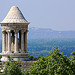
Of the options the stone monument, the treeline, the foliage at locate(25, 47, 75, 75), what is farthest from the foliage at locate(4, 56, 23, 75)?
the stone monument

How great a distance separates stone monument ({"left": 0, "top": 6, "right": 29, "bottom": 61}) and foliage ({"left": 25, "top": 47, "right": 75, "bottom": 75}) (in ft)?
11.9

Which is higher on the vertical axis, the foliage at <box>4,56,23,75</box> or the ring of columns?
the ring of columns

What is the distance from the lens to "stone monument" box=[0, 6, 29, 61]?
133ft

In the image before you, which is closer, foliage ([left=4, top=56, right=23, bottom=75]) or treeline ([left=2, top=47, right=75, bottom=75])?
treeline ([left=2, top=47, right=75, bottom=75])

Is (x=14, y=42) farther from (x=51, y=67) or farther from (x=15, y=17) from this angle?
(x=51, y=67)

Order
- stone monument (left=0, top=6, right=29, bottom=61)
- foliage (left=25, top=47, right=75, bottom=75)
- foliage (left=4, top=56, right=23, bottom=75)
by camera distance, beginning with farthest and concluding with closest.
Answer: stone monument (left=0, top=6, right=29, bottom=61)
foliage (left=4, top=56, right=23, bottom=75)
foliage (left=25, top=47, right=75, bottom=75)

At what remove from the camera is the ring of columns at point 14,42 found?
4058cm

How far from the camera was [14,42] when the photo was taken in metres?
41.4

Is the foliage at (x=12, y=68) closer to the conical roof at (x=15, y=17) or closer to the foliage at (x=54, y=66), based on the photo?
the foliage at (x=54, y=66)

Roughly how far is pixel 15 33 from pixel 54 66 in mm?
6278

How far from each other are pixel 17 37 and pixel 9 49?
1209 millimetres

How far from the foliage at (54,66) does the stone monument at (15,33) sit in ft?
11.9

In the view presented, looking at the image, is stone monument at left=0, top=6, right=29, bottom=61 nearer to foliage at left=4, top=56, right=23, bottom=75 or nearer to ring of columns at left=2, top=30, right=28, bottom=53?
ring of columns at left=2, top=30, right=28, bottom=53

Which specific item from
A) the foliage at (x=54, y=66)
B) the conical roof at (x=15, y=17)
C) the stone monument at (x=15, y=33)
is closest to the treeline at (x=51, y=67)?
the foliage at (x=54, y=66)
